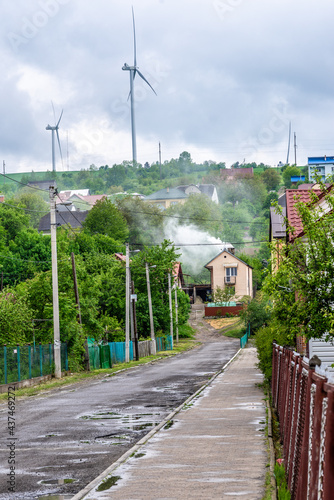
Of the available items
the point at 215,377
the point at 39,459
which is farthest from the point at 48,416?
the point at 215,377

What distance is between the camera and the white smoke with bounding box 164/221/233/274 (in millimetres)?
135375

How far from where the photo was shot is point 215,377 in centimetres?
3127

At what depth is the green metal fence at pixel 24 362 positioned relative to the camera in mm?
27562

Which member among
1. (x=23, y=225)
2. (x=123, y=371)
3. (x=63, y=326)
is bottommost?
(x=123, y=371)

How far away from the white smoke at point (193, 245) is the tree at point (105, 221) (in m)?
14.2

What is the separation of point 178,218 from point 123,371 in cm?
10869

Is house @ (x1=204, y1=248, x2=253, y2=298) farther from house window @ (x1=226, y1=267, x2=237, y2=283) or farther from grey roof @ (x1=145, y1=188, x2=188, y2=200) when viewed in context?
grey roof @ (x1=145, y1=188, x2=188, y2=200)

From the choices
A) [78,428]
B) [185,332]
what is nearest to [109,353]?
[78,428]

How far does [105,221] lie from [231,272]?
77.2ft

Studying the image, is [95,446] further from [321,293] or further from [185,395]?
[185,395]

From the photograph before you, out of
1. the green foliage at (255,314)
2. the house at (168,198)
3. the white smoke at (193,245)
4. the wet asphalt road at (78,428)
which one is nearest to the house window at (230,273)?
the white smoke at (193,245)

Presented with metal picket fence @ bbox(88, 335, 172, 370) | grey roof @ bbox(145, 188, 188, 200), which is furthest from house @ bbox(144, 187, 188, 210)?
metal picket fence @ bbox(88, 335, 172, 370)

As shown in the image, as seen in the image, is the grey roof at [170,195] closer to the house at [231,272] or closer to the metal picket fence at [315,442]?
the house at [231,272]

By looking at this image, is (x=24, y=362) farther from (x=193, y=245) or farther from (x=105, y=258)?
(x=193, y=245)
